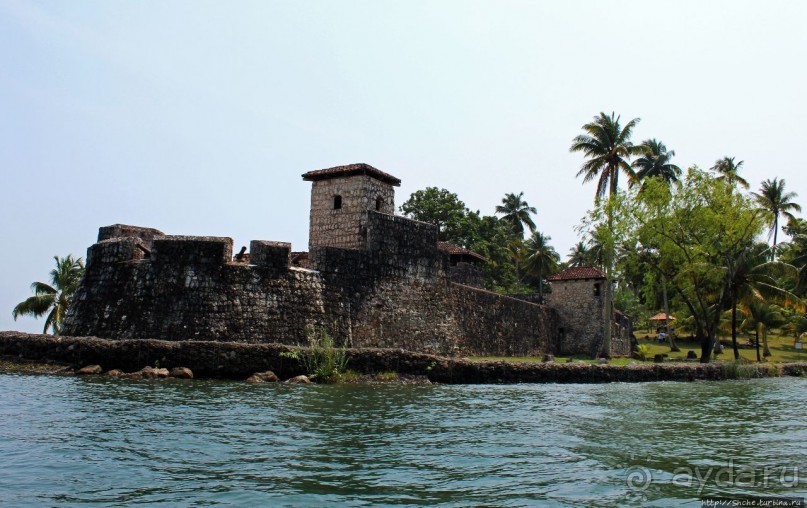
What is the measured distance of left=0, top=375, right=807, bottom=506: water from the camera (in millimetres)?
7070

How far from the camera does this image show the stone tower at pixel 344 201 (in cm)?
2966

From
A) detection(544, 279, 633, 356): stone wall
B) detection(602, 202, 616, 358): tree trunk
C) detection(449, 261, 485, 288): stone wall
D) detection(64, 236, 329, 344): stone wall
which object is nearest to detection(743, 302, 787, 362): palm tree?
detection(544, 279, 633, 356): stone wall

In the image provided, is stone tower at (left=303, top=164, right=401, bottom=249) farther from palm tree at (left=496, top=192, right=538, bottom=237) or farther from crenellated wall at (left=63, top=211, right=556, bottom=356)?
palm tree at (left=496, top=192, right=538, bottom=237)

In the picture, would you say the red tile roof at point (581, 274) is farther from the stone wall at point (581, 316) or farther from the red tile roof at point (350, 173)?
the red tile roof at point (350, 173)

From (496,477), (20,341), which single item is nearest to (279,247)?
(20,341)

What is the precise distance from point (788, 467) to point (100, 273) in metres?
20.6

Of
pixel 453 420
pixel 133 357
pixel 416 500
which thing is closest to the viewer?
pixel 416 500

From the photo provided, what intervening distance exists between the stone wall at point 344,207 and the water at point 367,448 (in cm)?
1397

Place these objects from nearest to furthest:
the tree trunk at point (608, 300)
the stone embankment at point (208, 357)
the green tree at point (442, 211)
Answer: the stone embankment at point (208, 357) → the tree trunk at point (608, 300) → the green tree at point (442, 211)

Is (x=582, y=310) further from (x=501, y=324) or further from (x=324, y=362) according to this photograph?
(x=324, y=362)

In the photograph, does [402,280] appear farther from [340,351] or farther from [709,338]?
[709,338]

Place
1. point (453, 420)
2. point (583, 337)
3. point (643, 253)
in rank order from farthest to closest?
point (583, 337), point (643, 253), point (453, 420)

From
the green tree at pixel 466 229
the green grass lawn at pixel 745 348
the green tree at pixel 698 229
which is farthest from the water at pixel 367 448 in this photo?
the green tree at pixel 466 229

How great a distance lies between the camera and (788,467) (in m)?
8.49
